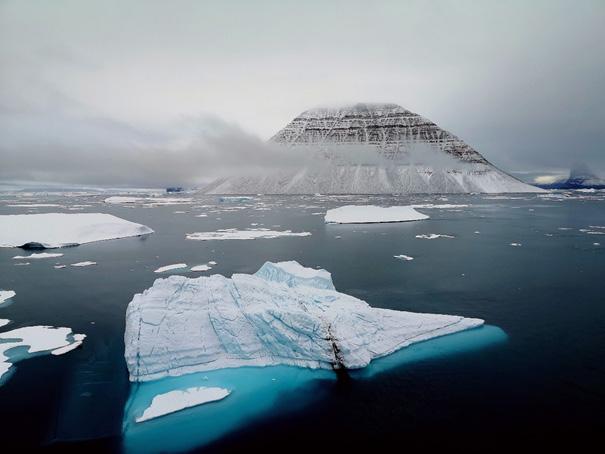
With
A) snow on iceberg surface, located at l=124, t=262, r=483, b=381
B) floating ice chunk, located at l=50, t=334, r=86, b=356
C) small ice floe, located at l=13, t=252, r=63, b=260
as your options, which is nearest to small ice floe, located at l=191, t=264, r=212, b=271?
snow on iceberg surface, located at l=124, t=262, r=483, b=381

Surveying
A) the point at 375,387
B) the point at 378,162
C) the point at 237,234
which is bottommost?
the point at 237,234

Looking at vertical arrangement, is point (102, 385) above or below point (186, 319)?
below

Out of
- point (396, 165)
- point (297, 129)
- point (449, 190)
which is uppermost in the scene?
point (297, 129)

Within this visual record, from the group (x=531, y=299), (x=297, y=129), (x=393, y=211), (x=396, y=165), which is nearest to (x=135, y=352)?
(x=531, y=299)

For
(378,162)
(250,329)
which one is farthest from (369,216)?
(378,162)

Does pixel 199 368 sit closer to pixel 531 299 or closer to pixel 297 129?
pixel 531 299

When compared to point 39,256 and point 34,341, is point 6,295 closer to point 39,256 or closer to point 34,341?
point 34,341
